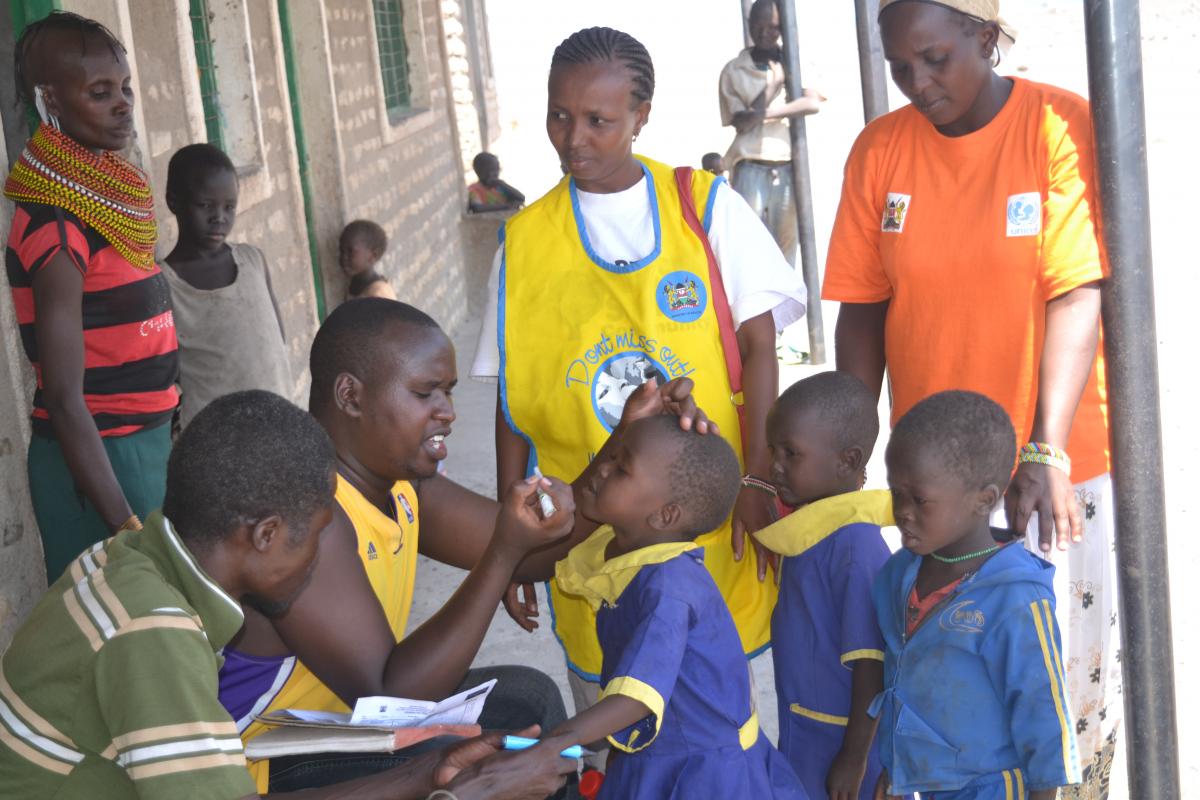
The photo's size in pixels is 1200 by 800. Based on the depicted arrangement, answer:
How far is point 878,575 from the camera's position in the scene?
7.63 ft

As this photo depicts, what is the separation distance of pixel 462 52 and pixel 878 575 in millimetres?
11581

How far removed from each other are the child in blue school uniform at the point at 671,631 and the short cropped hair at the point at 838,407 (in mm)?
197

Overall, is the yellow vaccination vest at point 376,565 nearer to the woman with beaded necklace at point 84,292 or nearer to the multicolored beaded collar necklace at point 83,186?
the woman with beaded necklace at point 84,292

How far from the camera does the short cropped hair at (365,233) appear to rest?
21.3ft

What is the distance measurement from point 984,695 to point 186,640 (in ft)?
4.22

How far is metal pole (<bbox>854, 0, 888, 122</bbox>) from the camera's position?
3982 mm

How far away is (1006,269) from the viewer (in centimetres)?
235

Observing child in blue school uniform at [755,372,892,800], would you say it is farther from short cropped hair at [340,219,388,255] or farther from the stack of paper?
short cropped hair at [340,219,388,255]

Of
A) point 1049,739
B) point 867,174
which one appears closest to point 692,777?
point 1049,739

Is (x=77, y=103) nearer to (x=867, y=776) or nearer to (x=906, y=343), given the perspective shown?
(x=906, y=343)

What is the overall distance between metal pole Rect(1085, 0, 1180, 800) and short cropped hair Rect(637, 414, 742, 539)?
65 centimetres

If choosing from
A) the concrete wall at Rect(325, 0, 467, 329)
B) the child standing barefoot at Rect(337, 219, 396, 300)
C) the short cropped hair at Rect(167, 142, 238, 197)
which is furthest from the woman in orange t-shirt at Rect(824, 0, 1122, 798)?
the concrete wall at Rect(325, 0, 467, 329)

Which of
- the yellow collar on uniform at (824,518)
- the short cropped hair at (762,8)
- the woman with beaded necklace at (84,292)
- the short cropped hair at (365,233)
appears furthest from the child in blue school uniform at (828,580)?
the short cropped hair at (762,8)

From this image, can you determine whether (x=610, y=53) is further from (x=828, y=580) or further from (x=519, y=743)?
(x=519, y=743)
